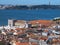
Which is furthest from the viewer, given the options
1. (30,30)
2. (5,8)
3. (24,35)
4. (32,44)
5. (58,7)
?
(58,7)

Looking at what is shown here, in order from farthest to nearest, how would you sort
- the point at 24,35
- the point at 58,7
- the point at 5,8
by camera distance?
the point at 58,7 < the point at 5,8 < the point at 24,35

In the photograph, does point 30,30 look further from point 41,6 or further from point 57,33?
point 41,6

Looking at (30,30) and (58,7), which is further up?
(30,30)

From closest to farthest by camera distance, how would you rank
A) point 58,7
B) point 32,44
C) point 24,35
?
point 32,44 < point 24,35 < point 58,7

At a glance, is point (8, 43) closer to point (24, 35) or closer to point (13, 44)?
point (13, 44)

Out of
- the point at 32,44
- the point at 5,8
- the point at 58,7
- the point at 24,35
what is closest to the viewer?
the point at 32,44

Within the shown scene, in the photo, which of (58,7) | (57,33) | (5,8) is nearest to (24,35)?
(57,33)

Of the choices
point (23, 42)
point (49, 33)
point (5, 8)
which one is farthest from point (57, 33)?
point (5, 8)

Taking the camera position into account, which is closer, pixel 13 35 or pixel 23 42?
pixel 23 42

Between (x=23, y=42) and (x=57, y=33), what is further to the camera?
(x=57, y=33)
